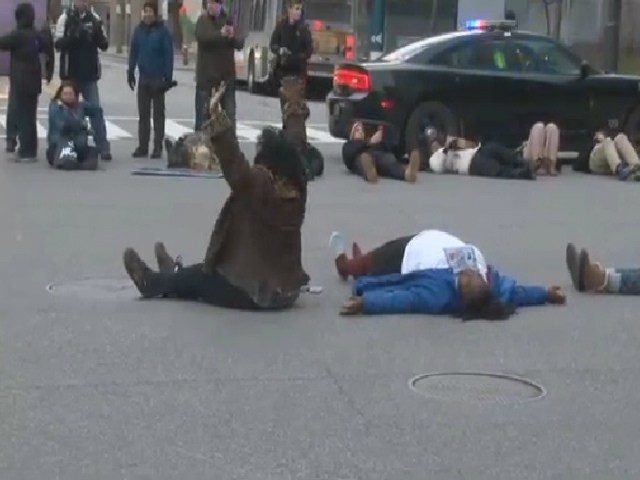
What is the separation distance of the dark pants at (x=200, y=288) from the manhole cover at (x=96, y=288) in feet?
1.18

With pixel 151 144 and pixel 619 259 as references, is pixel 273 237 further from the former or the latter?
pixel 151 144

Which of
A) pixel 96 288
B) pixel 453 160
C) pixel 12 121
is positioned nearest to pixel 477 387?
pixel 96 288

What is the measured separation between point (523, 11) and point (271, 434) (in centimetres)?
2940

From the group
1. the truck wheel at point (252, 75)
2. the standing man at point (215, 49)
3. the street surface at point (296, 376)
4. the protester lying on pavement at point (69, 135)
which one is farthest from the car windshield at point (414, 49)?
the truck wheel at point (252, 75)

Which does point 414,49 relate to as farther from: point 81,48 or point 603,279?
point 603,279

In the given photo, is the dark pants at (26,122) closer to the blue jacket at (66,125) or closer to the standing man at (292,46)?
the blue jacket at (66,125)

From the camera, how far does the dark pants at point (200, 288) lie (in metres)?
8.95

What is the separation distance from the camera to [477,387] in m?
7.42

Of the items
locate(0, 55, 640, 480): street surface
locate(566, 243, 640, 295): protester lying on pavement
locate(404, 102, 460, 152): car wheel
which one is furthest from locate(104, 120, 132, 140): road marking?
locate(566, 243, 640, 295): protester lying on pavement

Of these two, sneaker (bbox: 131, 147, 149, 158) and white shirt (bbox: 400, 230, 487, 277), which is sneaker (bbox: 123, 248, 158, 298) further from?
sneaker (bbox: 131, 147, 149, 158)

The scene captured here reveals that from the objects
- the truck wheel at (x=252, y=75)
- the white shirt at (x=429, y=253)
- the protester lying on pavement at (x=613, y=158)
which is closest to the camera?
the white shirt at (x=429, y=253)

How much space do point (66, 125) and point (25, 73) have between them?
939 millimetres

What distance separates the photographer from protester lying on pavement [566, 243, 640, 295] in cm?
980

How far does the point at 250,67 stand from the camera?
117 ft
